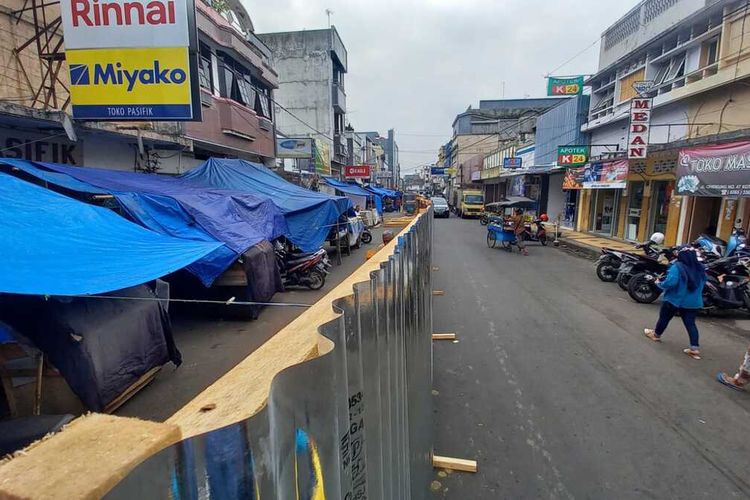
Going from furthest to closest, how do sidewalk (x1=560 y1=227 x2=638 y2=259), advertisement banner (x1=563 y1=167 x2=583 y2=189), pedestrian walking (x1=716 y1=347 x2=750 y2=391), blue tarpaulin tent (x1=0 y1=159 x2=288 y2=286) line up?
advertisement banner (x1=563 y1=167 x2=583 y2=189), sidewalk (x1=560 y1=227 x2=638 y2=259), blue tarpaulin tent (x1=0 y1=159 x2=288 y2=286), pedestrian walking (x1=716 y1=347 x2=750 y2=391)

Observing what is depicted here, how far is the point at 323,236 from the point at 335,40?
27.3 meters

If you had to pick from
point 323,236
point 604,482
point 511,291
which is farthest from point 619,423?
point 323,236

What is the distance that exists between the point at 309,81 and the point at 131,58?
2689cm

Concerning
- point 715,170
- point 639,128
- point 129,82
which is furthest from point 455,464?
point 639,128

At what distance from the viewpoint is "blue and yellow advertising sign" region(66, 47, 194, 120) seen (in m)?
6.70

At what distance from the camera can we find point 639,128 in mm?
12453

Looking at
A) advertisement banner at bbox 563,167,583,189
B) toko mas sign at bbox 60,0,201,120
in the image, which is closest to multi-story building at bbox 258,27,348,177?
advertisement banner at bbox 563,167,583,189

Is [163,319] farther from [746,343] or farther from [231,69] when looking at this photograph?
[231,69]

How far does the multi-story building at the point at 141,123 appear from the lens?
22.7ft

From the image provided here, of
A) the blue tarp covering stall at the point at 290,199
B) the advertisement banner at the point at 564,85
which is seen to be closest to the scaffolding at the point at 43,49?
the blue tarp covering stall at the point at 290,199

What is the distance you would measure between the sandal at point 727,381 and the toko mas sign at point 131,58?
8583 mm

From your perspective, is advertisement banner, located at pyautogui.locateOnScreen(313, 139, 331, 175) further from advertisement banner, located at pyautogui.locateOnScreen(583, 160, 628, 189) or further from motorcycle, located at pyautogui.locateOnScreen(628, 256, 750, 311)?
motorcycle, located at pyautogui.locateOnScreen(628, 256, 750, 311)

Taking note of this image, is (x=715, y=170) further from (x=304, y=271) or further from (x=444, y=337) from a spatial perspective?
(x=304, y=271)

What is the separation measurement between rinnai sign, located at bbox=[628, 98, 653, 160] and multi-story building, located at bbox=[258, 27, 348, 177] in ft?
72.5
